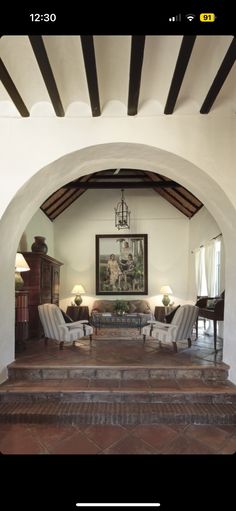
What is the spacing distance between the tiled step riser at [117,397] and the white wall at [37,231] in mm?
3644

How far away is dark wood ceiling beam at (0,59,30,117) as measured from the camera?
7.50ft

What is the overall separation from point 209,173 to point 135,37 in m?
1.44

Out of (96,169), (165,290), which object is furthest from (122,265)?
(96,169)

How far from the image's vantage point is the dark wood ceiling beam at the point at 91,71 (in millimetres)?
1965

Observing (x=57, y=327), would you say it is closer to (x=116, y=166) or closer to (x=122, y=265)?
(x=116, y=166)

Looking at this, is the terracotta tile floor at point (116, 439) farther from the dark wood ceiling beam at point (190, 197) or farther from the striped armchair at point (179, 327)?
the dark wood ceiling beam at point (190, 197)

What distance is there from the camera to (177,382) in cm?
330

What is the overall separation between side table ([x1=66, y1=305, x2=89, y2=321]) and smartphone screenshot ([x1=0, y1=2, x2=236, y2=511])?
3.11 metres

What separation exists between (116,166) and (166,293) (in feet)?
17.1

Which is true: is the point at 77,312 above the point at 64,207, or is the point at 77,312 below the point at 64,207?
below

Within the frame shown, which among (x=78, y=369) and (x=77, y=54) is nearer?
(x=77, y=54)
